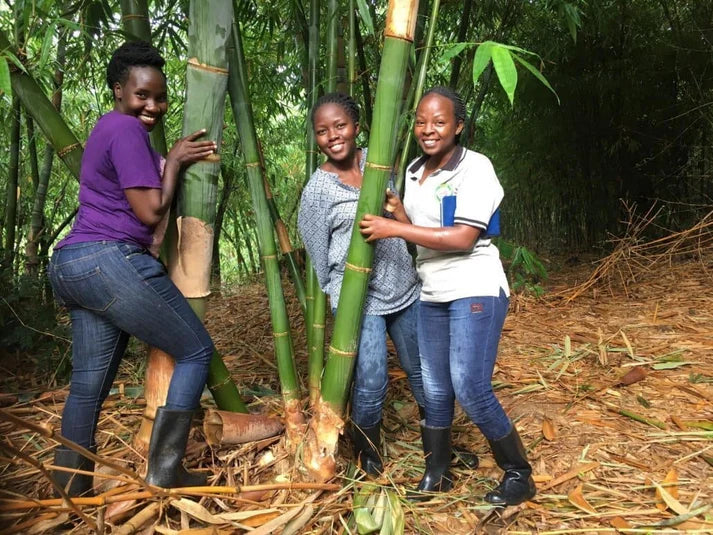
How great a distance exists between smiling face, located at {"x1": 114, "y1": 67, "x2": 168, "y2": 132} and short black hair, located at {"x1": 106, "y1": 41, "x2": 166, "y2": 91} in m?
0.01

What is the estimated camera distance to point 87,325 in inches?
56.0

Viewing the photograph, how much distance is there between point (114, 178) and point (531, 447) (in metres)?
1.72

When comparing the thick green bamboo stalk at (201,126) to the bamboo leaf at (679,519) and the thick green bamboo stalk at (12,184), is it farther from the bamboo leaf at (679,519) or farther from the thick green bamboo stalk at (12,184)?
the thick green bamboo stalk at (12,184)

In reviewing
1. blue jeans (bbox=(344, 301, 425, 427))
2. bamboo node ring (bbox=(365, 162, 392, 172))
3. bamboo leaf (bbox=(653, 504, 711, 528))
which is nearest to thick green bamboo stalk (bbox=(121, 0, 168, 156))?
bamboo node ring (bbox=(365, 162, 392, 172))

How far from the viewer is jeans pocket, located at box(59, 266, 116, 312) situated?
1.32m

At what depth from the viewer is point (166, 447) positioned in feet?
4.68

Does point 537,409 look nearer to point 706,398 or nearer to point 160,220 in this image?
point 706,398

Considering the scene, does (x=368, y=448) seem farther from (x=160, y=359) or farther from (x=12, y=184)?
(x=12, y=184)

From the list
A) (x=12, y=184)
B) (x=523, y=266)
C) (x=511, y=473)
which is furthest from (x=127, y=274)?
(x=523, y=266)

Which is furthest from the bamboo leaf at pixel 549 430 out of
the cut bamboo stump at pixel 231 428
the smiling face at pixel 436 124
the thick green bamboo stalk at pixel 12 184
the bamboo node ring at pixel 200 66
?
the thick green bamboo stalk at pixel 12 184

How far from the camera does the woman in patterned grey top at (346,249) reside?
1554 millimetres

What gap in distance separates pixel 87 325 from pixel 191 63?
0.79m

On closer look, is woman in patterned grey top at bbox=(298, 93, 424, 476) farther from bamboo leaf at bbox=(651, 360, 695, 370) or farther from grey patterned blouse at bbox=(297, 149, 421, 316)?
bamboo leaf at bbox=(651, 360, 695, 370)

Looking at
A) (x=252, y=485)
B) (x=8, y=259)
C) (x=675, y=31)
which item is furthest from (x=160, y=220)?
(x=675, y=31)
